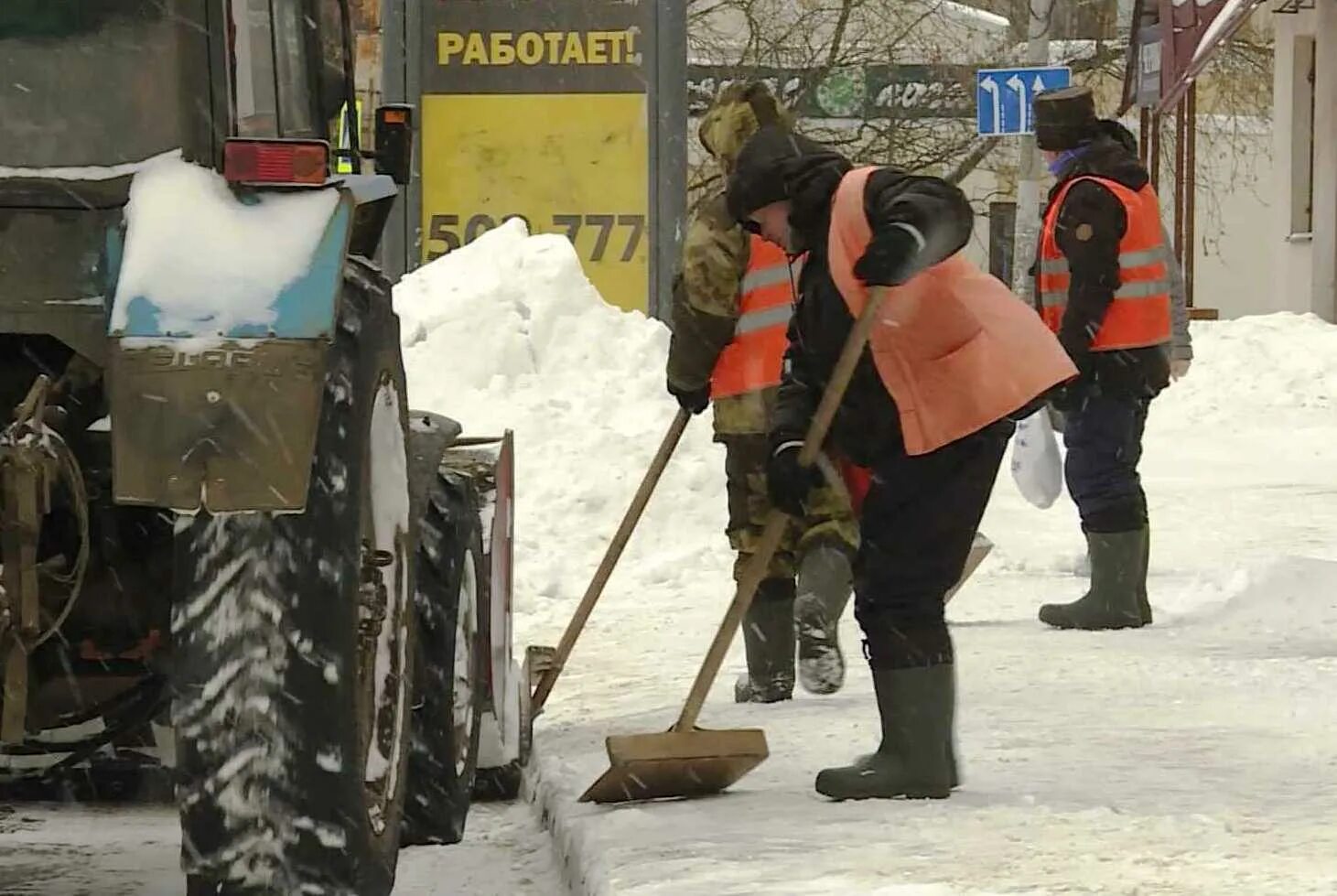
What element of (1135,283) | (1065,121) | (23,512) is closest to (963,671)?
(1135,283)

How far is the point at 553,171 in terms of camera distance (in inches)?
566

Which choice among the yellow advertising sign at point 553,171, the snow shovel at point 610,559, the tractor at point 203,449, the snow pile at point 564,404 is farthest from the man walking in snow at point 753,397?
the yellow advertising sign at point 553,171

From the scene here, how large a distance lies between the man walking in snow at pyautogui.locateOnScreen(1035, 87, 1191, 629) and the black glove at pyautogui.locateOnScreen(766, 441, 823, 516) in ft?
9.54

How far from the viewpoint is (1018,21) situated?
29641mm

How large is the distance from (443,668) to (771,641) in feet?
5.86

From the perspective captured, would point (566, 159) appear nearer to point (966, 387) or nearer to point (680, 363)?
point (680, 363)

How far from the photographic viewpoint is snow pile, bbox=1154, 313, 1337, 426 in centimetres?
1905

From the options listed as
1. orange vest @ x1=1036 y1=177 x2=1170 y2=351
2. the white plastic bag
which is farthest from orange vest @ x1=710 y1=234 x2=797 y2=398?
the white plastic bag

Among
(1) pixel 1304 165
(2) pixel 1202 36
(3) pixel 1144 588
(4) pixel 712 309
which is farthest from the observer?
(1) pixel 1304 165

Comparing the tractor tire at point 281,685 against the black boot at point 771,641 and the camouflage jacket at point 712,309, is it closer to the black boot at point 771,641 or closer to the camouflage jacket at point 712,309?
the camouflage jacket at point 712,309

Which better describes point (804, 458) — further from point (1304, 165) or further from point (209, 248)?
point (1304, 165)

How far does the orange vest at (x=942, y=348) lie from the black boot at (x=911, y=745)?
486 millimetres

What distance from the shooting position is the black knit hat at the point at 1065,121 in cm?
829

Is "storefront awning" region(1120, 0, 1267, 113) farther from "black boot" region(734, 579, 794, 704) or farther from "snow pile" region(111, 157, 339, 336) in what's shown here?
"snow pile" region(111, 157, 339, 336)
